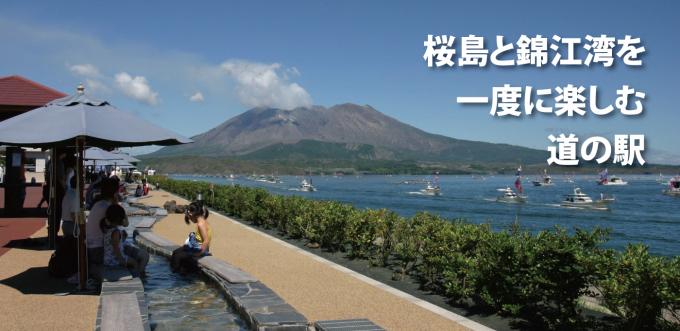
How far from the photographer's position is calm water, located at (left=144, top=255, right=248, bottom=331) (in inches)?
251

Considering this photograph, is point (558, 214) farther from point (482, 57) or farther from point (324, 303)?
point (324, 303)

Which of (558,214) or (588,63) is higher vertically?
(588,63)

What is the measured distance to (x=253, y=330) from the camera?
5.82 m

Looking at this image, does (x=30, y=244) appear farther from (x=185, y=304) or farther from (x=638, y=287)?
(x=638, y=287)

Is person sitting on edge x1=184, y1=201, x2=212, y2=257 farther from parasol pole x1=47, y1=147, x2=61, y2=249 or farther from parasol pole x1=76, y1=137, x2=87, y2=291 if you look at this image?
parasol pole x1=47, y1=147, x2=61, y2=249

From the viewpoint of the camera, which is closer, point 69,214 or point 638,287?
point 638,287

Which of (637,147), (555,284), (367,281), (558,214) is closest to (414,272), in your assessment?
(367,281)

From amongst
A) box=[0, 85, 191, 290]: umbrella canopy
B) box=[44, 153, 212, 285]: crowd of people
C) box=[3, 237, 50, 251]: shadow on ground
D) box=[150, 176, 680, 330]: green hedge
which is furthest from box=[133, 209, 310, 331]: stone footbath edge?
box=[3, 237, 50, 251]: shadow on ground

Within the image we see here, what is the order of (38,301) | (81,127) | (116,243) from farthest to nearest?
(116,243) → (38,301) → (81,127)

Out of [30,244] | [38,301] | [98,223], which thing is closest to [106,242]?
[98,223]

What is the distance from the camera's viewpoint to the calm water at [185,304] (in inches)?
251

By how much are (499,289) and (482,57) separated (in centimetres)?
1039

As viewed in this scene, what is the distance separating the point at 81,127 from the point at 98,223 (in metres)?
1.62

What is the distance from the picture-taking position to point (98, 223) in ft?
25.7
